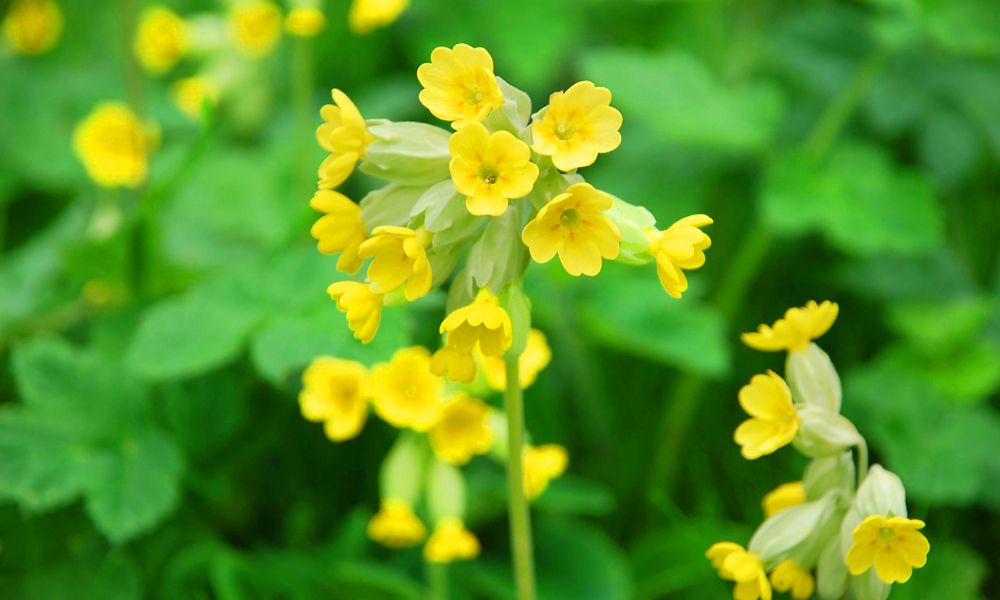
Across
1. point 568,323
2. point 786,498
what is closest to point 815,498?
point 786,498

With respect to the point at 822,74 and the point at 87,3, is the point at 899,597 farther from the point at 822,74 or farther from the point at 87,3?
the point at 87,3

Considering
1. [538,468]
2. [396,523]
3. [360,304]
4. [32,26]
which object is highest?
[360,304]

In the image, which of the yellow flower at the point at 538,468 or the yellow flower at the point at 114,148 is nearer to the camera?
the yellow flower at the point at 538,468

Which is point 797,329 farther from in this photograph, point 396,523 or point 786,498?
point 396,523

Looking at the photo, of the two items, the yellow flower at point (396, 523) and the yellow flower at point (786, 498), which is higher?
the yellow flower at point (786, 498)

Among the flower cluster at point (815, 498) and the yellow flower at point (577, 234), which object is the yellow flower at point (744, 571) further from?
the yellow flower at point (577, 234)

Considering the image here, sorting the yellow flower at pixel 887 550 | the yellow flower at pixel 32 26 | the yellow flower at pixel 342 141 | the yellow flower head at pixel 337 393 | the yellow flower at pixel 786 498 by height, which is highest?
the yellow flower at pixel 342 141

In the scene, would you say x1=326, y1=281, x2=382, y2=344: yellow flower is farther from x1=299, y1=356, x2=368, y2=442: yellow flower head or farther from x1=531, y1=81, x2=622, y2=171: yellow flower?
x1=299, y1=356, x2=368, y2=442: yellow flower head

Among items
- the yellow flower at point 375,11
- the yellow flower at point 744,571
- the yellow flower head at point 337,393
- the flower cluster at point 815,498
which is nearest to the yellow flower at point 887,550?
the flower cluster at point 815,498
